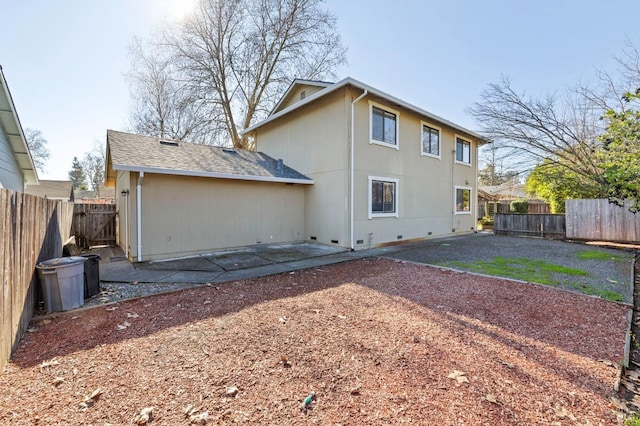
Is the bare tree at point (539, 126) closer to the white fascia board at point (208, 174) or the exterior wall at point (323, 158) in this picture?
the exterior wall at point (323, 158)

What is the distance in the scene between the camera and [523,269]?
6891mm

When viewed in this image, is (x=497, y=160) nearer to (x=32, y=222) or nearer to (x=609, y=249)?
(x=609, y=249)

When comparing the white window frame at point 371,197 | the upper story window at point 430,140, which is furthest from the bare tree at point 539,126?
the white window frame at point 371,197

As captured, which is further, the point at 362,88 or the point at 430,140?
the point at 430,140

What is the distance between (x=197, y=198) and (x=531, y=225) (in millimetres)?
15239

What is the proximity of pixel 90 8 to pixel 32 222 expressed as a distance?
7825 millimetres

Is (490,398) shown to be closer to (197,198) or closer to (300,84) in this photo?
(197,198)

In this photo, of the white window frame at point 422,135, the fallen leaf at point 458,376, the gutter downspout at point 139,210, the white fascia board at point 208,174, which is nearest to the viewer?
the fallen leaf at point 458,376

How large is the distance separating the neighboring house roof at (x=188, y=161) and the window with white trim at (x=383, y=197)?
232cm

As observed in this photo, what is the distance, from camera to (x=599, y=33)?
1193 cm

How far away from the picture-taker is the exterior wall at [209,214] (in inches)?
305

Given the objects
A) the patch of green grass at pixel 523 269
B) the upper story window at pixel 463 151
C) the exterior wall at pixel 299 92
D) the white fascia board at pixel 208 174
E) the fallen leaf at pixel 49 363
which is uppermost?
the exterior wall at pixel 299 92

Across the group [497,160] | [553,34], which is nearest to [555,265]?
[553,34]

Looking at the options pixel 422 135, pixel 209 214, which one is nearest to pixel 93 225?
pixel 209 214
